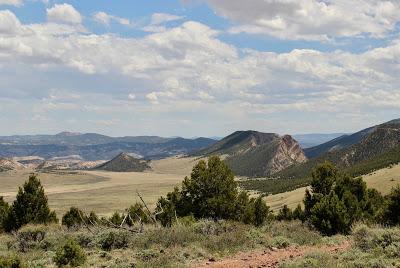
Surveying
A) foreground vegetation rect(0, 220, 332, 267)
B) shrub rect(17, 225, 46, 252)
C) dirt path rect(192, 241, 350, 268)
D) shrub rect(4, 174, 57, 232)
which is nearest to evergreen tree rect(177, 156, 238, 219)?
shrub rect(4, 174, 57, 232)

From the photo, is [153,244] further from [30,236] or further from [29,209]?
[29,209]

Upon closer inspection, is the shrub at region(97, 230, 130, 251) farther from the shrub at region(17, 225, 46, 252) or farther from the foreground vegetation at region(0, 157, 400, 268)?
the shrub at region(17, 225, 46, 252)

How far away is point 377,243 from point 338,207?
20.8ft

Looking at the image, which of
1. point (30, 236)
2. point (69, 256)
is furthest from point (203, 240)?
point (30, 236)

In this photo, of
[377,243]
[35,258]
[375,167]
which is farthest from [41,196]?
[375,167]

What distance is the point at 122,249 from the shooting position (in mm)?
23406

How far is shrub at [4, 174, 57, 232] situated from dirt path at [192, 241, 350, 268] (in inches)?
1097

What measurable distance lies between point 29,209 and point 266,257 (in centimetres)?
3046

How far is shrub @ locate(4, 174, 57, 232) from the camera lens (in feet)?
142

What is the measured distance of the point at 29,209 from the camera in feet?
143

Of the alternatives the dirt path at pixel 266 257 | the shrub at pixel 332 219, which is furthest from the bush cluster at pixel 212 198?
the dirt path at pixel 266 257

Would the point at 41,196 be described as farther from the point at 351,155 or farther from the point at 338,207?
the point at 351,155

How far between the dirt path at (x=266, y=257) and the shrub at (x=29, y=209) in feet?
91.4

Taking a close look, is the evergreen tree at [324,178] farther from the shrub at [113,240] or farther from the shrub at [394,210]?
the shrub at [113,240]
